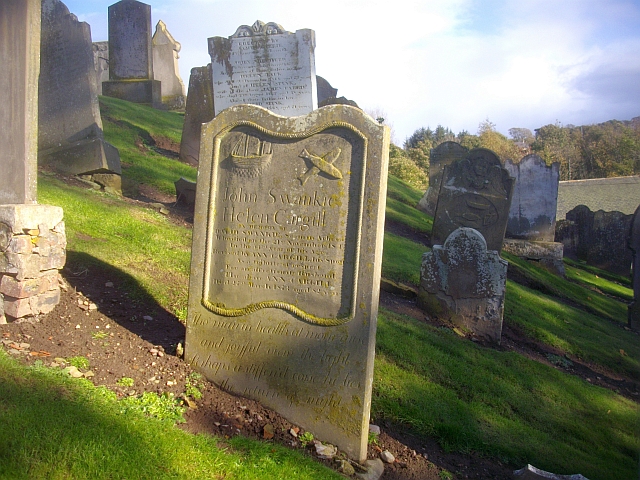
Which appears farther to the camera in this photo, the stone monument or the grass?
the grass

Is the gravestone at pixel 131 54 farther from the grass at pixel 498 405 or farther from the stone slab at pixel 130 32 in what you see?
the grass at pixel 498 405

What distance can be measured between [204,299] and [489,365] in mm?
3483

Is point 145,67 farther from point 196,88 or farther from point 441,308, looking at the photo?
point 441,308

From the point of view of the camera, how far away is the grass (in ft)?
16.2

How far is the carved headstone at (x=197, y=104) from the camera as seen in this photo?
1316 cm

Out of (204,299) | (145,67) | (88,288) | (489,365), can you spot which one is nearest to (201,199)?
(204,299)

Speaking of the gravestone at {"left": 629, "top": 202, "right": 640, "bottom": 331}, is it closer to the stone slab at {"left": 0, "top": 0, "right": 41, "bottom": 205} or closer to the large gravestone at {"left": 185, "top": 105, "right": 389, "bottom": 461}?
the large gravestone at {"left": 185, "top": 105, "right": 389, "bottom": 461}

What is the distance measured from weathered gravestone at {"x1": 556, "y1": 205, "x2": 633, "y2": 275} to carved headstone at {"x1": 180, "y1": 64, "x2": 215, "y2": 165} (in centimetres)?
1442

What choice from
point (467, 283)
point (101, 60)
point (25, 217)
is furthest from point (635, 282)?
point (101, 60)

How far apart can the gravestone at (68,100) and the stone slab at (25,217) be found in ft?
15.2

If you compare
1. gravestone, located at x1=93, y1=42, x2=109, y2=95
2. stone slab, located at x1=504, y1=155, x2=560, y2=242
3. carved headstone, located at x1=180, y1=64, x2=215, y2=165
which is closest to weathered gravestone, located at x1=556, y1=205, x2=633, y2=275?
stone slab, located at x1=504, y1=155, x2=560, y2=242

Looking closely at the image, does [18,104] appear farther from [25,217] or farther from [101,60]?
[101,60]

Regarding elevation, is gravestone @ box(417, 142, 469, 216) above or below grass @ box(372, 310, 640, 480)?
above

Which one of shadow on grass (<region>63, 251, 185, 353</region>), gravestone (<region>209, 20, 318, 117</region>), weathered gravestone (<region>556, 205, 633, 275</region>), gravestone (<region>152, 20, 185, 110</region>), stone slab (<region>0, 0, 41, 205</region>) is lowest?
weathered gravestone (<region>556, 205, 633, 275</region>)
